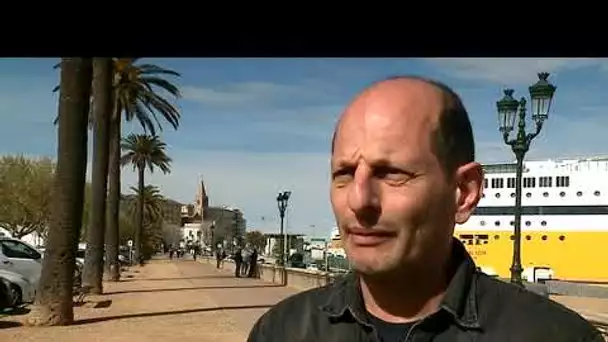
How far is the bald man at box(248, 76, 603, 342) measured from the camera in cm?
172

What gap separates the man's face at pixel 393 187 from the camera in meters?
1.72

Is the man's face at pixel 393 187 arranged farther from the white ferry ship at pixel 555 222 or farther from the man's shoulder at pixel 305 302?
the white ferry ship at pixel 555 222

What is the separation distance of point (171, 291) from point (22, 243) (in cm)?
676

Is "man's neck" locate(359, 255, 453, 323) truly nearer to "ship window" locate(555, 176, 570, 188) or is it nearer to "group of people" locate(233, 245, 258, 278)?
"group of people" locate(233, 245, 258, 278)

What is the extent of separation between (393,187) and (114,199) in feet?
105

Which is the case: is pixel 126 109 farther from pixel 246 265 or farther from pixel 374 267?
pixel 374 267

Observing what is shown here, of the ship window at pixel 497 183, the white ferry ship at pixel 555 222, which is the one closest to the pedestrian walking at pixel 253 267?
the white ferry ship at pixel 555 222

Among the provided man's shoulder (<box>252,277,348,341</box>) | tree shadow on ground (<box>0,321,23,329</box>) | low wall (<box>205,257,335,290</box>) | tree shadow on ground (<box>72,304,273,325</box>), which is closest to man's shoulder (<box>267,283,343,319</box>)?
man's shoulder (<box>252,277,348,341</box>)

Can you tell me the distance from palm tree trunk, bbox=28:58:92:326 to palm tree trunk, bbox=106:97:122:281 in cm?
1519

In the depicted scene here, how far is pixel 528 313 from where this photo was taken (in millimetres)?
1767

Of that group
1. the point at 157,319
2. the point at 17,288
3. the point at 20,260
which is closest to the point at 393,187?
the point at 157,319
